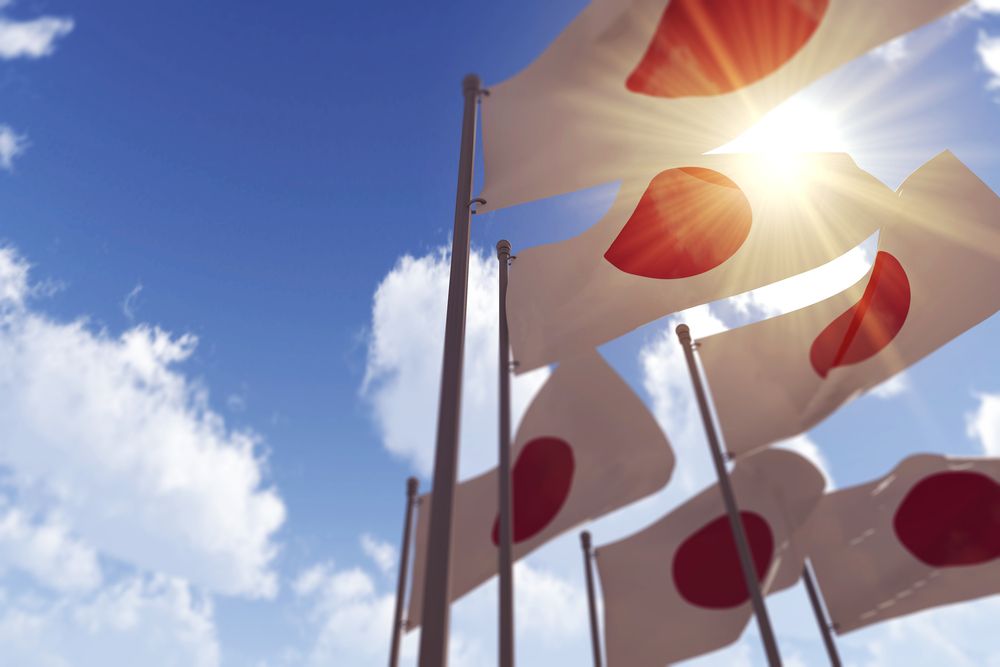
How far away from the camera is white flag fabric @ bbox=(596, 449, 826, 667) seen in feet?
32.1

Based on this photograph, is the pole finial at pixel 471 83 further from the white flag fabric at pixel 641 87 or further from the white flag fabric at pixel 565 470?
the white flag fabric at pixel 565 470

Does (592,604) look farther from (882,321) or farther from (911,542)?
(882,321)

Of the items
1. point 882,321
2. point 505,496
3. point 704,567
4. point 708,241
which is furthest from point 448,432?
point 704,567

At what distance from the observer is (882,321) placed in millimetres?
8523

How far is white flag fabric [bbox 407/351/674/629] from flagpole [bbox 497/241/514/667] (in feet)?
5.40

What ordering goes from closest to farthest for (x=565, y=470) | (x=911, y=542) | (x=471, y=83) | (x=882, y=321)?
(x=471, y=83) → (x=565, y=470) → (x=882, y=321) → (x=911, y=542)

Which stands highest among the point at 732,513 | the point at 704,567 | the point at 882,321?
the point at 882,321

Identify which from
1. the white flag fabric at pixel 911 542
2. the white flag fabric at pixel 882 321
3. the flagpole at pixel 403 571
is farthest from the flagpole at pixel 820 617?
the flagpole at pixel 403 571

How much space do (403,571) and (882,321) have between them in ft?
23.7

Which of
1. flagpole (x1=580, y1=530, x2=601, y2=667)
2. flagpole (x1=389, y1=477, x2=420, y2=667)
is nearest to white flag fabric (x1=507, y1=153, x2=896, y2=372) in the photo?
flagpole (x1=389, y1=477, x2=420, y2=667)

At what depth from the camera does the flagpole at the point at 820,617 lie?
31.0 ft

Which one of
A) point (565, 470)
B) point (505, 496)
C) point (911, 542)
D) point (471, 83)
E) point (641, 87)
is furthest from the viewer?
point (911, 542)

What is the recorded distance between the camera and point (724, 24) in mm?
6258

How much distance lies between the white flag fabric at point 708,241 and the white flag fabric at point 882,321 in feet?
2.20
